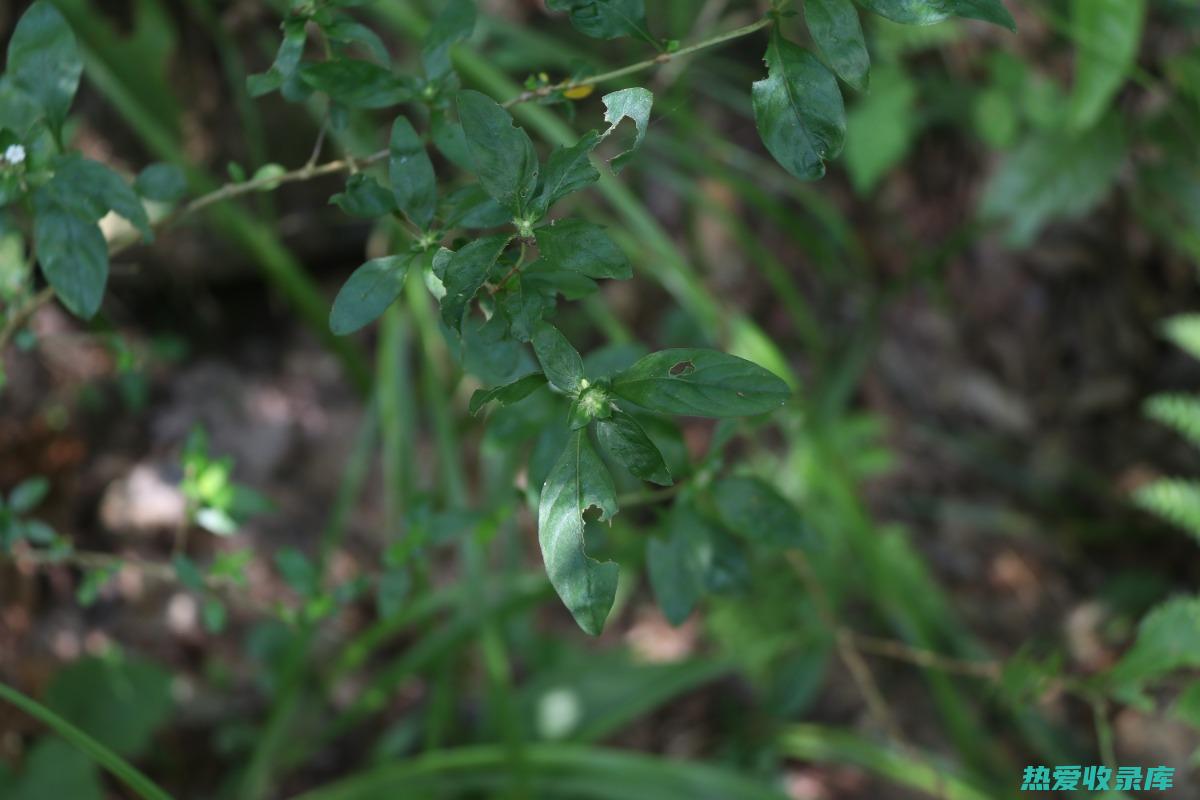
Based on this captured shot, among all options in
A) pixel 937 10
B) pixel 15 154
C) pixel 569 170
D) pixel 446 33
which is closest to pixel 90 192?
pixel 15 154

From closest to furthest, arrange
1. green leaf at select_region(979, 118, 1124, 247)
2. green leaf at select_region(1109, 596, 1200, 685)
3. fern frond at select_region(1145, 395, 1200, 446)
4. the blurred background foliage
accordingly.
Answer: green leaf at select_region(1109, 596, 1200, 685)
the blurred background foliage
fern frond at select_region(1145, 395, 1200, 446)
green leaf at select_region(979, 118, 1124, 247)

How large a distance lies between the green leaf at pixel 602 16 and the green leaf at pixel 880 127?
138cm

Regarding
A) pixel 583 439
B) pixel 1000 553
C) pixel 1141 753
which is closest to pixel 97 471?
pixel 583 439

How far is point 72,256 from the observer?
763 mm

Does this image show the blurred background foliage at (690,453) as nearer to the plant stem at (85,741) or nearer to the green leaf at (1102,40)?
the green leaf at (1102,40)

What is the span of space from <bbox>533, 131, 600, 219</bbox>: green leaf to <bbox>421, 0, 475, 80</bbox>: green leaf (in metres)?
0.22

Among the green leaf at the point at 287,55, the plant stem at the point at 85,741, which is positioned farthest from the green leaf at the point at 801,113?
the plant stem at the point at 85,741

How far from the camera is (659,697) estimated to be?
1.59m

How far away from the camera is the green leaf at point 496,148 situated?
65 cm

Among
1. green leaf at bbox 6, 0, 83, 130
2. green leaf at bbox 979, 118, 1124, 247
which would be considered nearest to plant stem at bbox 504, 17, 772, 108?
green leaf at bbox 6, 0, 83, 130

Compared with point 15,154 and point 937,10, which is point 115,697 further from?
point 937,10

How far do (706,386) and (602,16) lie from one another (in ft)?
0.92

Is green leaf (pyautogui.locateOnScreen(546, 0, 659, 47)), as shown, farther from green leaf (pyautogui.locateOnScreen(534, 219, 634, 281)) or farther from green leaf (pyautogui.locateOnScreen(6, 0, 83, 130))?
green leaf (pyautogui.locateOnScreen(6, 0, 83, 130))

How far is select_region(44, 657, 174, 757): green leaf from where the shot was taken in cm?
160
